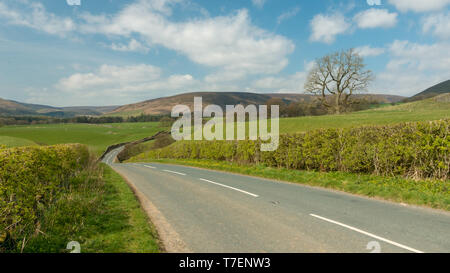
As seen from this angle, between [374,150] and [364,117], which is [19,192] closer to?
[374,150]

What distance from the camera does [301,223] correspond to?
6324 mm

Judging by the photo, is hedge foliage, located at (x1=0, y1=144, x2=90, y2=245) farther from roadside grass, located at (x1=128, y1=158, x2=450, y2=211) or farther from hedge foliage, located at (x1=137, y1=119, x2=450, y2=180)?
hedge foliage, located at (x1=137, y1=119, x2=450, y2=180)

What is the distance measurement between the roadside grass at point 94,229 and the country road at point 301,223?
0.82 metres

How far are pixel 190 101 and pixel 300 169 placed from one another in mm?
174357

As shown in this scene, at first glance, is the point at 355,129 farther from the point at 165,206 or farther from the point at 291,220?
the point at 165,206

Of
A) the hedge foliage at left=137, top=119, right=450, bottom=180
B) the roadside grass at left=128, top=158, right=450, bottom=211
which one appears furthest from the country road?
the hedge foliage at left=137, top=119, right=450, bottom=180

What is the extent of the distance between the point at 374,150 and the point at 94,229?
38.7 feet

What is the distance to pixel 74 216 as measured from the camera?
684 centimetres

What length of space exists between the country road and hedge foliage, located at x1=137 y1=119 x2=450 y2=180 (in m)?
3.69

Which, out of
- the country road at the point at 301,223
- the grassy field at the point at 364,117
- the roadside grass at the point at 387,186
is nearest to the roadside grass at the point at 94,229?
the country road at the point at 301,223

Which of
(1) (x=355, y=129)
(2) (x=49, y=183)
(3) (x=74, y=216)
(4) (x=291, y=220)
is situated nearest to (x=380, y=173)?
(1) (x=355, y=129)

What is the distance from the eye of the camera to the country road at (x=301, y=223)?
5016 millimetres

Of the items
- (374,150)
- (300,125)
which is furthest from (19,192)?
(300,125)

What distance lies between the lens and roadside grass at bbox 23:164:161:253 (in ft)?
17.0
